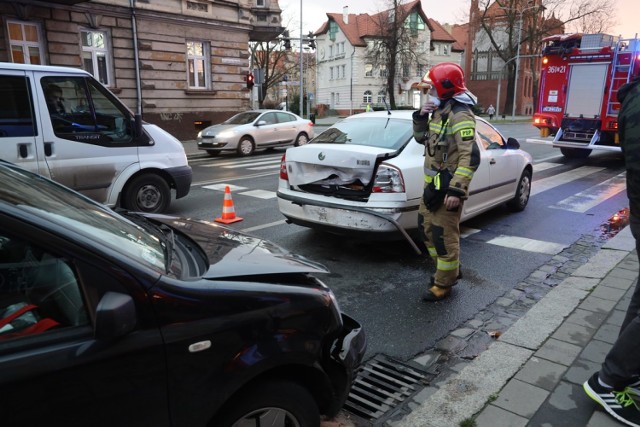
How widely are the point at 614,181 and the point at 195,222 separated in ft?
36.0

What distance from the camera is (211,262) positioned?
2232 millimetres

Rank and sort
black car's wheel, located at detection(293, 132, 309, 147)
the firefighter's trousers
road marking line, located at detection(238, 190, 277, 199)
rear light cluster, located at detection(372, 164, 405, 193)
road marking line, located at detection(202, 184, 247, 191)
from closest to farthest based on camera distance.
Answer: the firefighter's trousers < rear light cluster, located at detection(372, 164, 405, 193) < road marking line, located at detection(238, 190, 277, 199) < road marking line, located at detection(202, 184, 247, 191) < black car's wheel, located at detection(293, 132, 309, 147)

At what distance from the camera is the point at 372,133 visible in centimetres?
584

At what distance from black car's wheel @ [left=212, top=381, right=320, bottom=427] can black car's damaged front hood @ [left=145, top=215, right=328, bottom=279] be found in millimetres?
493

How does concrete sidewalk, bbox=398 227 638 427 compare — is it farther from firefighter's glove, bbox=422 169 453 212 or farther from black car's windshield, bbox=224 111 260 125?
black car's windshield, bbox=224 111 260 125

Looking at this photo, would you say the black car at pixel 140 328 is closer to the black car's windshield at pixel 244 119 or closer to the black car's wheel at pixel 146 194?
the black car's wheel at pixel 146 194

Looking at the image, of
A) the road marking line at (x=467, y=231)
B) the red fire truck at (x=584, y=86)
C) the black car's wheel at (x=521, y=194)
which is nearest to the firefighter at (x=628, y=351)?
the road marking line at (x=467, y=231)

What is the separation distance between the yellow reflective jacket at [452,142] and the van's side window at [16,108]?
4.66m

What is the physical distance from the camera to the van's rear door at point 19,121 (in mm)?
5805

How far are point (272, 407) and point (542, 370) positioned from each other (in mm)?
2017

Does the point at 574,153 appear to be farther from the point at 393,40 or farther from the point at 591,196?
the point at 393,40

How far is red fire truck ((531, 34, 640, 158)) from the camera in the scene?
12703 millimetres

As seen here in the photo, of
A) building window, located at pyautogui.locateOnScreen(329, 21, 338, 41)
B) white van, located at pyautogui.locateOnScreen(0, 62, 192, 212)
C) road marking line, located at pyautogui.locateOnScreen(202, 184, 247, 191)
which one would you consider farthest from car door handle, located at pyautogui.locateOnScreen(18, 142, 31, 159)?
building window, located at pyautogui.locateOnScreen(329, 21, 338, 41)

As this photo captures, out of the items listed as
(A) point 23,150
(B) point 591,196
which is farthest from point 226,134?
(B) point 591,196
